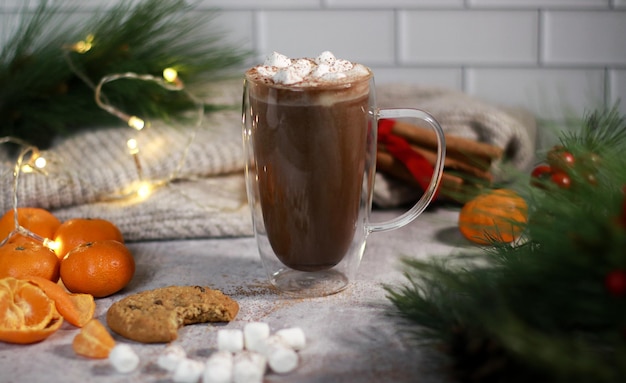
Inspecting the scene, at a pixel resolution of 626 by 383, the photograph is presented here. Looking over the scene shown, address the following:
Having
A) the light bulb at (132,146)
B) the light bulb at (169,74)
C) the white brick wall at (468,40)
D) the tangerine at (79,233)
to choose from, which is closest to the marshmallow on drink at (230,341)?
the tangerine at (79,233)

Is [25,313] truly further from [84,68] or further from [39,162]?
[84,68]

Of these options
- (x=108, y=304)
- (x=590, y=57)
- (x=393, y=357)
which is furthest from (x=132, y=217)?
(x=590, y=57)

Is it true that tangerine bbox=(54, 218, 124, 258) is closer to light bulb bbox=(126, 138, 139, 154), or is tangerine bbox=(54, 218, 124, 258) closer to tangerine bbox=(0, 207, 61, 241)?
tangerine bbox=(0, 207, 61, 241)

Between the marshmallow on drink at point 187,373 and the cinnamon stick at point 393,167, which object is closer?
the marshmallow on drink at point 187,373

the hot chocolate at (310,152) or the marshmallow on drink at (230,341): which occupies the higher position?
the hot chocolate at (310,152)

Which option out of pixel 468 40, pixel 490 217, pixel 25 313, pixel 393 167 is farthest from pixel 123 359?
pixel 468 40

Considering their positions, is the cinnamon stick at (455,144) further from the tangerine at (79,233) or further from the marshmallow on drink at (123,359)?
the marshmallow on drink at (123,359)

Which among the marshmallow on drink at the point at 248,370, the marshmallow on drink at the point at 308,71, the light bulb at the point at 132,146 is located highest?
the marshmallow on drink at the point at 308,71

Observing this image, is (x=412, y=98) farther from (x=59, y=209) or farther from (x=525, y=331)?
(x=525, y=331)
